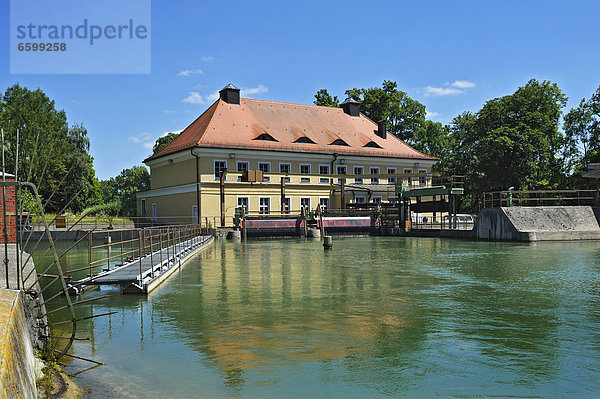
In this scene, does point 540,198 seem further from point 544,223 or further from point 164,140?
point 164,140

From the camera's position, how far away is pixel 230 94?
145 ft

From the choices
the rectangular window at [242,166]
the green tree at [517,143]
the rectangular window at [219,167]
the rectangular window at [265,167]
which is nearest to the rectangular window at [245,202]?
the rectangular window at [242,166]

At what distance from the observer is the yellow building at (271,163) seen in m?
39.2

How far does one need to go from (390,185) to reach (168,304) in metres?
37.0

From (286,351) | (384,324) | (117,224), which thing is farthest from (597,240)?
(117,224)

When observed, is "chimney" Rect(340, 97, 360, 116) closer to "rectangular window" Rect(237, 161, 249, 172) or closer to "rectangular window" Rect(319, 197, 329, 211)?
"rectangular window" Rect(319, 197, 329, 211)

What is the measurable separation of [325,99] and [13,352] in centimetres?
5594

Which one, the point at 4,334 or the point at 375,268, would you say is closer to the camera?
the point at 4,334

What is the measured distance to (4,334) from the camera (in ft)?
12.8

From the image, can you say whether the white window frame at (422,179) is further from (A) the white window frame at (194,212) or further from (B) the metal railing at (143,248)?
(B) the metal railing at (143,248)

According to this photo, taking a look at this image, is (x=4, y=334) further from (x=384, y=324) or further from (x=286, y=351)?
(x=384, y=324)

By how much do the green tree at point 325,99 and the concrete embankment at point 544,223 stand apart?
104 ft

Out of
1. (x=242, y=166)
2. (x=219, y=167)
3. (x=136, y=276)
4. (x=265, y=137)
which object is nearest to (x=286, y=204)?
(x=242, y=166)

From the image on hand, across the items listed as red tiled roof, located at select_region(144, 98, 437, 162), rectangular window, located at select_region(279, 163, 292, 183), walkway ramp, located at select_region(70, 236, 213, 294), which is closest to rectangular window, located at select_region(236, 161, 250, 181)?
red tiled roof, located at select_region(144, 98, 437, 162)
